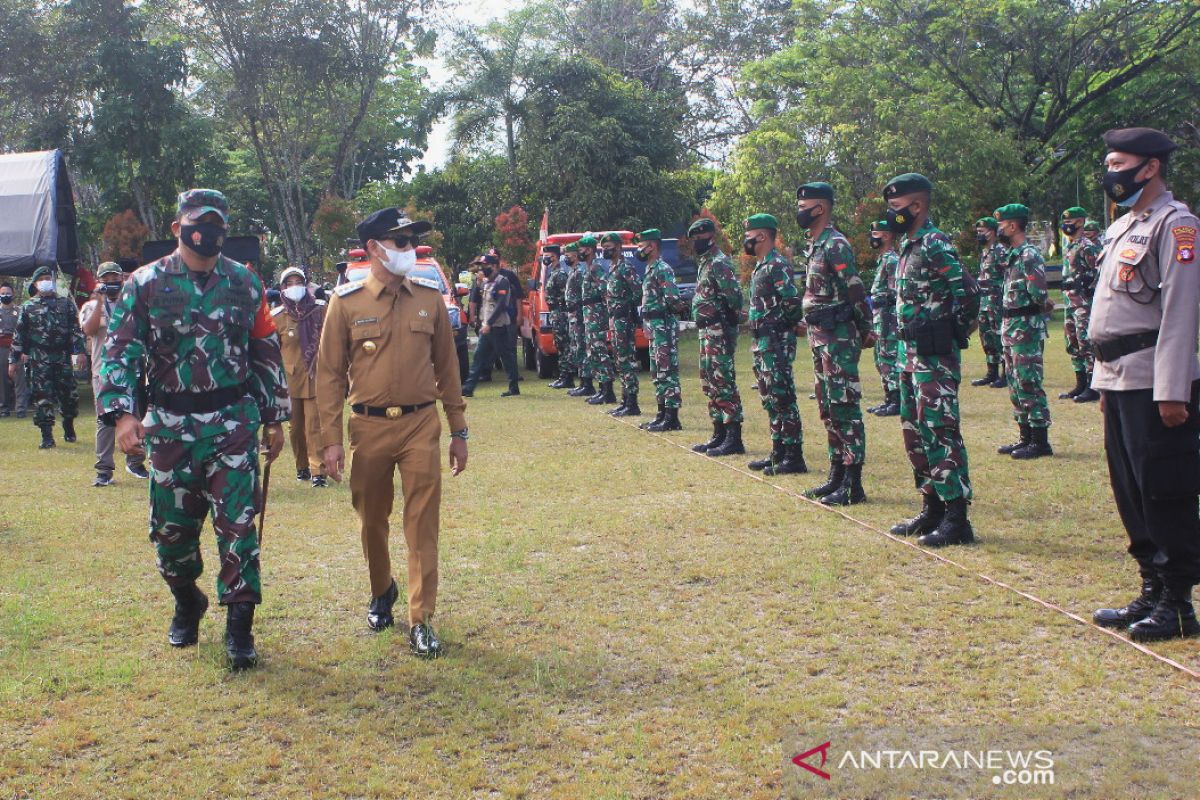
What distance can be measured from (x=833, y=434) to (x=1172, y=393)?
3.74 meters

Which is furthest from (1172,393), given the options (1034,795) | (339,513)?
(339,513)

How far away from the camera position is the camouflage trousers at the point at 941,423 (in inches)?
269

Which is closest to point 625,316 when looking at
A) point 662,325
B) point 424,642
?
point 662,325

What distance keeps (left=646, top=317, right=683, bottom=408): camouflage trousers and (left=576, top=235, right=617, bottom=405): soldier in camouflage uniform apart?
2.95 metres

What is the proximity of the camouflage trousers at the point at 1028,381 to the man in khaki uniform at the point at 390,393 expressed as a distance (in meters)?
6.28

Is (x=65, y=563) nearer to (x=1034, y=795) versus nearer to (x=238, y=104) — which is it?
(x=1034, y=795)

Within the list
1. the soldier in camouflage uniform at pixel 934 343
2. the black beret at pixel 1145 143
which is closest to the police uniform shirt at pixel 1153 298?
the black beret at pixel 1145 143

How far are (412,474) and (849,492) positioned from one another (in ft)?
13.2

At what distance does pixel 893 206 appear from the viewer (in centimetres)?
696

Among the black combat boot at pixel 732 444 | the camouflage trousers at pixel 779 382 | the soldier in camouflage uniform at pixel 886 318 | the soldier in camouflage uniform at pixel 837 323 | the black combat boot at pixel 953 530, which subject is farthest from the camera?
the soldier in camouflage uniform at pixel 886 318

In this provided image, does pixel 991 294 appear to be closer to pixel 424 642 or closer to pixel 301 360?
pixel 301 360

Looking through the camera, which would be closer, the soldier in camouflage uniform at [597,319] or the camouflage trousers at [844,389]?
the camouflage trousers at [844,389]

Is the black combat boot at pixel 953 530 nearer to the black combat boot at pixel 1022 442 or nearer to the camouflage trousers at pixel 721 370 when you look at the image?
the black combat boot at pixel 1022 442

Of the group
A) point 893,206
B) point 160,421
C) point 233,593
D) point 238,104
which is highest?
point 238,104
